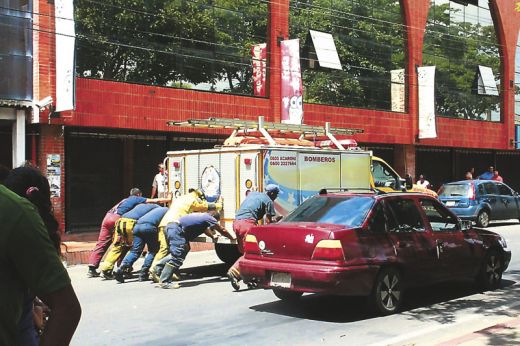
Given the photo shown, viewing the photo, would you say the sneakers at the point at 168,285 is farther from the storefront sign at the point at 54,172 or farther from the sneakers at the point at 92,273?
the storefront sign at the point at 54,172

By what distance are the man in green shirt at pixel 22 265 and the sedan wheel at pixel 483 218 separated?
19.6 m

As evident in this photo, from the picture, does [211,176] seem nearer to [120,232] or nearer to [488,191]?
[120,232]

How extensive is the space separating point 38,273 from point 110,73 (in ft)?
51.1

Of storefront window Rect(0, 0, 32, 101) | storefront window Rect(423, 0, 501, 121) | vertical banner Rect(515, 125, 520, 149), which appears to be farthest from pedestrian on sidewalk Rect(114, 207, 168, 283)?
vertical banner Rect(515, 125, 520, 149)

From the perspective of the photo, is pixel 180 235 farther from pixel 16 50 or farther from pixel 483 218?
pixel 483 218

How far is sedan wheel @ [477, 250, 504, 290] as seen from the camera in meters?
9.20

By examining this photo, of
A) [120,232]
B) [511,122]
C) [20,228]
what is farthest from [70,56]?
[511,122]

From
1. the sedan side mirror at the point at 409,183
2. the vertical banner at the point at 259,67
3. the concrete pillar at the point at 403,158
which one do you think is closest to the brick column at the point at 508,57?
the concrete pillar at the point at 403,158

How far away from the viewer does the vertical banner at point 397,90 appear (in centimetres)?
2636

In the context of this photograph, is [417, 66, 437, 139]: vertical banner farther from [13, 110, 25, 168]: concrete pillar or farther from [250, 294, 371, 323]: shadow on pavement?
[250, 294, 371, 323]: shadow on pavement

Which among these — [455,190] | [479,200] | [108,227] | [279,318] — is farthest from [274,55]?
[279,318]

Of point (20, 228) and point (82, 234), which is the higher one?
point (20, 228)

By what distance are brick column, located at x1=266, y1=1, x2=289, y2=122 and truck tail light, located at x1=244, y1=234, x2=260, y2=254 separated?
43.5 feet

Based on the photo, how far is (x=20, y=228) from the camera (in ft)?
7.03
